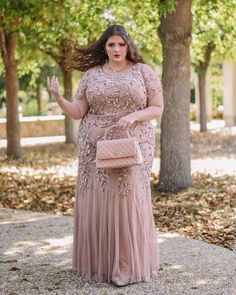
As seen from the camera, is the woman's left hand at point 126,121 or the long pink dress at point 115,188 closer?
the woman's left hand at point 126,121

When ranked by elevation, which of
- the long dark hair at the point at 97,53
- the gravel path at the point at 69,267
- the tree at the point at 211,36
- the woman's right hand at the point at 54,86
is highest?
the tree at the point at 211,36

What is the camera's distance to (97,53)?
5.35 m

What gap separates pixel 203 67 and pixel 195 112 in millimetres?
10732

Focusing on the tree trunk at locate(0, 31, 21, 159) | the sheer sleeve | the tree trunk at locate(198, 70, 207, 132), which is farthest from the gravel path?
the tree trunk at locate(198, 70, 207, 132)

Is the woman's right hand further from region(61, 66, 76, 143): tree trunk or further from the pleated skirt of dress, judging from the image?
region(61, 66, 76, 143): tree trunk

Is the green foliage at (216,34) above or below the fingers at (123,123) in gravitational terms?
above

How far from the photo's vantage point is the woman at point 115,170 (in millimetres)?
5148

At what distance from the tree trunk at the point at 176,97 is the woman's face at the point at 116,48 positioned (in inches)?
216

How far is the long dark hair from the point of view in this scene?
5156mm

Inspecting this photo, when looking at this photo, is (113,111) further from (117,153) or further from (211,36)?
(211,36)

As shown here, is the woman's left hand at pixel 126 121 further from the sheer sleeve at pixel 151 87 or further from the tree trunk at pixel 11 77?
the tree trunk at pixel 11 77

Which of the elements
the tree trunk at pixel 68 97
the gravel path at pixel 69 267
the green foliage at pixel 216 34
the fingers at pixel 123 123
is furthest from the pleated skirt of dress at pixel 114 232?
the tree trunk at pixel 68 97

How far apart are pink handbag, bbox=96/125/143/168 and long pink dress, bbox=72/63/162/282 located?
16 centimetres

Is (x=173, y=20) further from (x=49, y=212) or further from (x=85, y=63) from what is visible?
(x=85, y=63)
